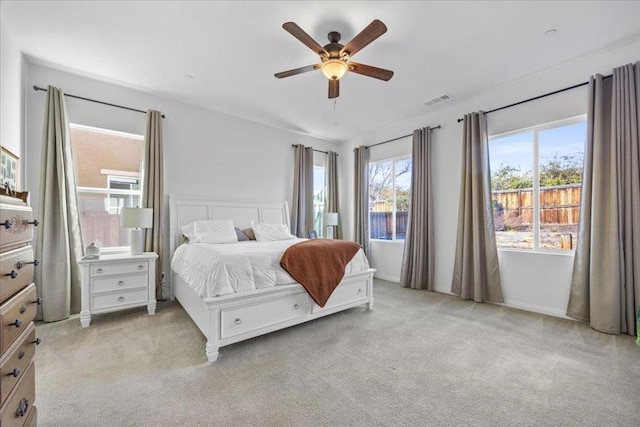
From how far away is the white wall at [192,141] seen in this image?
9.96 feet

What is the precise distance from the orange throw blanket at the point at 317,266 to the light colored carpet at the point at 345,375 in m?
0.41

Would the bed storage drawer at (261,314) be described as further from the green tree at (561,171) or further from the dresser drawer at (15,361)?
the green tree at (561,171)

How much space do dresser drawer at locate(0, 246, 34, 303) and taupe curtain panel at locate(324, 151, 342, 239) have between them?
4.63 metres

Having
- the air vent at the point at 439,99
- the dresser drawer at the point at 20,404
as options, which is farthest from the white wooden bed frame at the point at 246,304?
the air vent at the point at 439,99

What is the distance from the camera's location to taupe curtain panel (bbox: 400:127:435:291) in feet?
14.1

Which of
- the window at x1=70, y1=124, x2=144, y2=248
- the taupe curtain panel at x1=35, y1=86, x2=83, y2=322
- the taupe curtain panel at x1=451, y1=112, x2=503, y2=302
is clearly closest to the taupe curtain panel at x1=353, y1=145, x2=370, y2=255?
the taupe curtain panel at x1=451, y1=112, x2=503, y2=302

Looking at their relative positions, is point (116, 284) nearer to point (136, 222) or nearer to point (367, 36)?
point (136, 222)

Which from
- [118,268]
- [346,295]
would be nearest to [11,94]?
[118,268]

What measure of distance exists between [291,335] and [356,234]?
10.1ft

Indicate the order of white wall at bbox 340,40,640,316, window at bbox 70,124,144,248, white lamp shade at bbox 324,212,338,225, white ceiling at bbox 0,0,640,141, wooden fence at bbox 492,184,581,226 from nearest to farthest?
white ceiling at bbox 0,0,640,141
white wall at bbox 340,40,640,316
wooden fence at bbox 492,184,581,226
window at bbox 70,124,144,248
white lamp shade at bbox 324,212,338,225

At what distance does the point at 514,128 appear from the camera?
352cm

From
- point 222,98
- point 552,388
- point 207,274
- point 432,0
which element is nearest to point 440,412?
point 552,388

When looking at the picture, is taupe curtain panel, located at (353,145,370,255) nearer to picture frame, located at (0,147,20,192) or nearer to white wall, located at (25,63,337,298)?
white wall, located at (25,63,337,298)

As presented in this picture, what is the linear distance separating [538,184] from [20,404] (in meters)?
4.70
